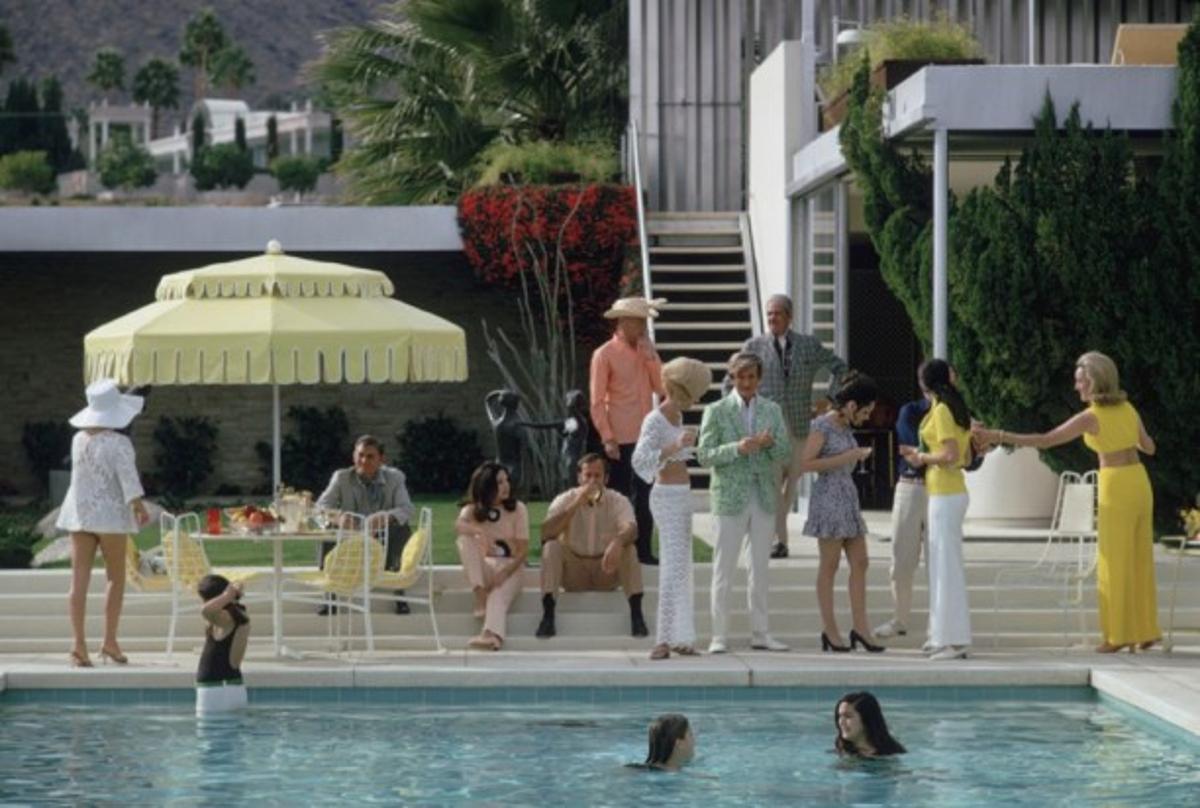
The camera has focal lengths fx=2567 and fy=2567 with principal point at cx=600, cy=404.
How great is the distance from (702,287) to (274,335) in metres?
9.30

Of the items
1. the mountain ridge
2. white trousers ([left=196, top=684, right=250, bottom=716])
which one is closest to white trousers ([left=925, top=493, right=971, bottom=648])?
white trousers ([left=196, top=684, right=250, bottom=716])

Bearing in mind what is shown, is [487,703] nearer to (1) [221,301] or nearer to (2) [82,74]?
(1) [221,301]

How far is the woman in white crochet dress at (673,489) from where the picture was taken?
13.6 m

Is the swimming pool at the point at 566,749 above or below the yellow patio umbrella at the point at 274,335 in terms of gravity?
below

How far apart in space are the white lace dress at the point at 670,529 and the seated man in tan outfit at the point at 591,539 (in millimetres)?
670

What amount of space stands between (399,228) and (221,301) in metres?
10.8

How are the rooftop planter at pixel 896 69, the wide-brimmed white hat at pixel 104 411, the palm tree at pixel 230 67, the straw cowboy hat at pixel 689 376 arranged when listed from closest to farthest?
the straw cowboy hat at pixel 689 376, the wide-brimmed white hat at pixel 104 411, the rooftop planter at pixel 896 69, the palm tree at pixel 230 67

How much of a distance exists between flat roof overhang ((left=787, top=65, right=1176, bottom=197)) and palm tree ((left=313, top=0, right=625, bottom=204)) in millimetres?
10868

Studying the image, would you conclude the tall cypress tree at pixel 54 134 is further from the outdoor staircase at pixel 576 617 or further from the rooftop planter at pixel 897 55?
the outdoor staircase at pixel 576 617

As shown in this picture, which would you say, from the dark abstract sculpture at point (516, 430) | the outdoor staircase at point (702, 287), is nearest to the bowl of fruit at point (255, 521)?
the dark abstract sculpture at point (516, 430)

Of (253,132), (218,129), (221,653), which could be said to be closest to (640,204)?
(221,653)

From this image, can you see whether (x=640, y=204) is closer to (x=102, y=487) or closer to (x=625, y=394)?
(x=625, y=394)

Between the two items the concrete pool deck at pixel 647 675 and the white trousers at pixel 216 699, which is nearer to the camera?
the white trousers at pixel 216 699

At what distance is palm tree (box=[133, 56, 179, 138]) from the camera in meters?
139
